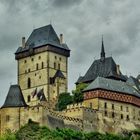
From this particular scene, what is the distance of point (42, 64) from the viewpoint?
4557 inches

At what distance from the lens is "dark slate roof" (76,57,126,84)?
109750mm

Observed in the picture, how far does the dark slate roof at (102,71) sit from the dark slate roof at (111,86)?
4.30 metres

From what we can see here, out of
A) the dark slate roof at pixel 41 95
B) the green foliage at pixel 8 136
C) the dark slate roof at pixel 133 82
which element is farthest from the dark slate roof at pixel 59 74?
the green foliage at pixel 8 136

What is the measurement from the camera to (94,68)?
111875mm

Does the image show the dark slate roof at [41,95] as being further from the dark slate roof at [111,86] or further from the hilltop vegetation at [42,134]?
the hilltop vegetation at [42,134]

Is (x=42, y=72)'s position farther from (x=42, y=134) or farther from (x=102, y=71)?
(x=42, y=134)

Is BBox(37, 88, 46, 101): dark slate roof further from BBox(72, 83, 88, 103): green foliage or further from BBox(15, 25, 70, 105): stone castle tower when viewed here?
BBox(72, 83, 88, 103): green foliage

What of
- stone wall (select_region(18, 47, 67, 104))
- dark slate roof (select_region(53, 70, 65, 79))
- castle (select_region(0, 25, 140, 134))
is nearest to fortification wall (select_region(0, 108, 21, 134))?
castle (select_region(0, 25, 140, 134))

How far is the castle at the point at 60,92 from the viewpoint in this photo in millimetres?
96438

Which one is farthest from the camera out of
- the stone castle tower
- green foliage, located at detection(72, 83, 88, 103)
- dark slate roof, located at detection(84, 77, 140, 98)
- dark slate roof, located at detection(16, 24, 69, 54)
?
dark slate roof, located at detection(16, 24, 69, 54)

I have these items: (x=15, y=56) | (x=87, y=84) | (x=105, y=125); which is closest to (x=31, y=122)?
(x=105, y=125)

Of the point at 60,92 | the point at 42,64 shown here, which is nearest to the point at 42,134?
the point at 60,92

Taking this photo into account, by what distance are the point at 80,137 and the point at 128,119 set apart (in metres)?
10.1

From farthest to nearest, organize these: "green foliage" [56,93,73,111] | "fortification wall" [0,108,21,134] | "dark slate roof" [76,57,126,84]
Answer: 1. "dark slate roof" [76,57,126,84]
2. "green foliage" [56,93,73,111]
3. "fortification wall" [0,108,21,134]
